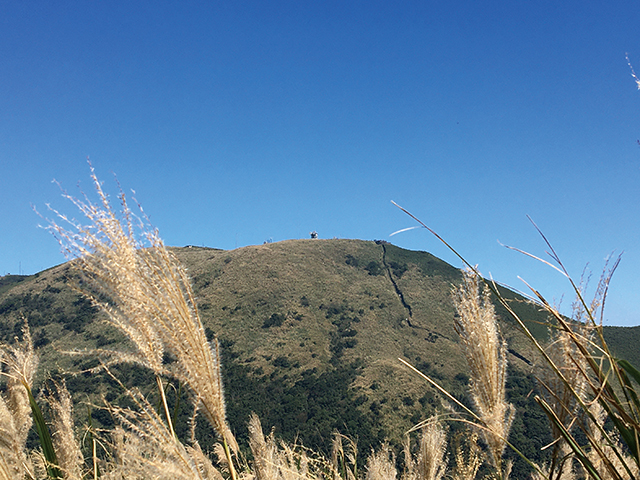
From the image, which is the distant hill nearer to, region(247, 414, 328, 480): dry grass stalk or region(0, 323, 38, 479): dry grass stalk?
region(247, 414, 328, 480): dry grass stalk

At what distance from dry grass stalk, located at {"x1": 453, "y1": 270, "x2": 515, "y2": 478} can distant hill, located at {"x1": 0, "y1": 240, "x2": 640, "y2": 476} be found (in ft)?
92.1

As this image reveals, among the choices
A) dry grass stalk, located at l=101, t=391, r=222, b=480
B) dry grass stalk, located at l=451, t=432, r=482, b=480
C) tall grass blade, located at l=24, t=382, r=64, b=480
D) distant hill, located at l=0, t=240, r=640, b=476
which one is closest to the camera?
dry grass stalk, located at l=101, t=391, r=222, b=480

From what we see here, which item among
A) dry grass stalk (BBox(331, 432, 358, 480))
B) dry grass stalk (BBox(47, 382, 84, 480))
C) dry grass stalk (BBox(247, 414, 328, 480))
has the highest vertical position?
dry grass stalk (BBox(47, 382, 84, 480))

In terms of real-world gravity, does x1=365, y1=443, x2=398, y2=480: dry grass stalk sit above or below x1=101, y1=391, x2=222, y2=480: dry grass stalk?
below

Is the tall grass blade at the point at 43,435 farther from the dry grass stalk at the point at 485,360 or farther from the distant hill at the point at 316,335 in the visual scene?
the distant hill at the point at 316,335

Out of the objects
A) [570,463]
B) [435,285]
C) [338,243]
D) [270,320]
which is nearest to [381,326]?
Answer: [270,320]

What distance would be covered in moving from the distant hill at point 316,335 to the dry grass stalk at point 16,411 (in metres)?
27.2

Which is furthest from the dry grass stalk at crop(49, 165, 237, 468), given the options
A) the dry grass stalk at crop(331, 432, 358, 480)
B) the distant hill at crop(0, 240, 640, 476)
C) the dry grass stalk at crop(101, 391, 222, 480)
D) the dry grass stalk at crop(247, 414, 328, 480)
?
the distant hill at crop(0, 240, 640, 476)

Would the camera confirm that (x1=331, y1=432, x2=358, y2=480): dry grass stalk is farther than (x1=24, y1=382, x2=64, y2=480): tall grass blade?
Yes

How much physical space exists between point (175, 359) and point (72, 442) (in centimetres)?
135

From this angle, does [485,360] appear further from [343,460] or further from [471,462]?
[343,460]

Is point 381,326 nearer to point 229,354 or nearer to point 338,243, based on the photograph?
point 229,354

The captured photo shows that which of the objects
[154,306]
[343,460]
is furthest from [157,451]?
[343,460]

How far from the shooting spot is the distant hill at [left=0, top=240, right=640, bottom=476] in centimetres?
3906
